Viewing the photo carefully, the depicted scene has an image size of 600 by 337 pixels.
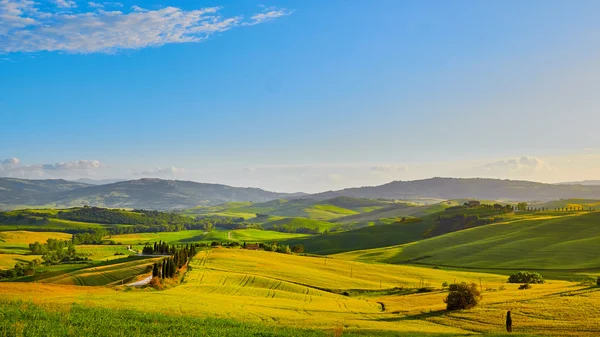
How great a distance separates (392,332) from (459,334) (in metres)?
6.10

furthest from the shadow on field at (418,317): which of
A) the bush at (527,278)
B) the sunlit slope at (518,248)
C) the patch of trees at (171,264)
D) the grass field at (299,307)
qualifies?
the sunlit slope at (518,248)

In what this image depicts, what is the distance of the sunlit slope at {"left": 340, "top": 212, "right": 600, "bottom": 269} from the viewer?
13475cm


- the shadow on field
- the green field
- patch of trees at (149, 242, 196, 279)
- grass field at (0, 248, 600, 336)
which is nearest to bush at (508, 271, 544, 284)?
the green field

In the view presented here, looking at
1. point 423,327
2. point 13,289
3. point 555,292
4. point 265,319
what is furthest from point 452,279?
point 13,289

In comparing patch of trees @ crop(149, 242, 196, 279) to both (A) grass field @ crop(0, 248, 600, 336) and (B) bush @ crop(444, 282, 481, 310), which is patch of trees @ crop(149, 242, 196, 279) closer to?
(A) grass field @ crop(0, 248, 600, 336)

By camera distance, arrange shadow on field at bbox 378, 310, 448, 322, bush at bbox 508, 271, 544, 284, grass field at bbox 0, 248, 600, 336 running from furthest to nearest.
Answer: bush at bbox 508, 271, 544, 284
shadow on field at bbox 378, 310, 448, 322
grass field at bbox 0, 248, 600, 336

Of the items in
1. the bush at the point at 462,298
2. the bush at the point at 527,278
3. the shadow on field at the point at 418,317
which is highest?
the bush at the point at 462,298

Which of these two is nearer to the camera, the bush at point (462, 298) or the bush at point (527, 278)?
the bush at point (462, 298)

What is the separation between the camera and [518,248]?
6097 inches

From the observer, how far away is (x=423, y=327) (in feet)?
148

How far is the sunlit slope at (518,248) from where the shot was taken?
442 feet

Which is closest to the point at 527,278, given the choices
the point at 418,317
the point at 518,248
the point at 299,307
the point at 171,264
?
the point at 418,317

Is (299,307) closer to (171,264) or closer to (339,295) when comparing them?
(339,295)

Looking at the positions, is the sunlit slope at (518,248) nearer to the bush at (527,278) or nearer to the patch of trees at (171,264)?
the bush at (527,278)
